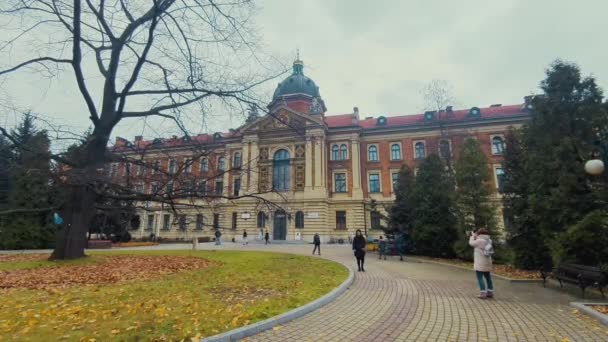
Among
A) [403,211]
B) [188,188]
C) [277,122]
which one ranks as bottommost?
[403,211]

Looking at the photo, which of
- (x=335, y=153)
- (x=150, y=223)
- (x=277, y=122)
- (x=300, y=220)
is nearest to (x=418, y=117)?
(x=335, y=153)

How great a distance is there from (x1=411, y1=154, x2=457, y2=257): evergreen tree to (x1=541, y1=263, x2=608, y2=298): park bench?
33.3ft

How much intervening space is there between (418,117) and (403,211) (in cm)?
2655

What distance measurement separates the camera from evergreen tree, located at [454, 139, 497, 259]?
18.5 metres

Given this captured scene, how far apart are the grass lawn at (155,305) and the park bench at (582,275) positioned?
20.7 feet

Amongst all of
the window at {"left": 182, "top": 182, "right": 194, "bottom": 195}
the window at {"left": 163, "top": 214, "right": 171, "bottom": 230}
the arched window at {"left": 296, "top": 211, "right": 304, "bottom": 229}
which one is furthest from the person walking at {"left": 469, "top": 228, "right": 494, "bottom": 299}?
the window at {"left": 163, "top": 214, "right": 171, "bottom": 230}

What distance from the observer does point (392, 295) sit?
8672mm

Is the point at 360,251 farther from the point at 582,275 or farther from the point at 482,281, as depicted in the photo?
the point at 582,275

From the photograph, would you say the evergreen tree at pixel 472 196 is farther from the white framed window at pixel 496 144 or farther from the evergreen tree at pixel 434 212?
the white framed window at pixel 496 144

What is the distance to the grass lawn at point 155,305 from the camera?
5020 mm

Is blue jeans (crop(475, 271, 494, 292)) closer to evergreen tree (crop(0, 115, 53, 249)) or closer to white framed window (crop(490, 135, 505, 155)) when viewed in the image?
evergreen tree (crop(0, 115, 53, 249))

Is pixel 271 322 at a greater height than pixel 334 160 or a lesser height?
lesser

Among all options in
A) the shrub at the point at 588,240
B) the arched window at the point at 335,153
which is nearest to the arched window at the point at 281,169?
the arched window at the point at 335,153

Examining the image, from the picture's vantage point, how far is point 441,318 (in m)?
6.54
